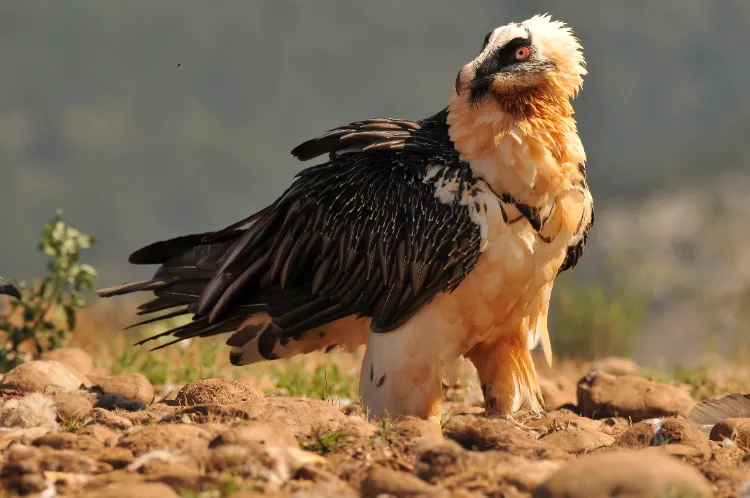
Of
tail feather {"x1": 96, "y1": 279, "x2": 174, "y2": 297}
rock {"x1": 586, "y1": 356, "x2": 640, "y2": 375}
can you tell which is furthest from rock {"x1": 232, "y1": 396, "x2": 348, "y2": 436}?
rock {"x1": 586, "y1": 356, "x2": 640, "y2": 375}

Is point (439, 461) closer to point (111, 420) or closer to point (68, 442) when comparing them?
point (68, 442)

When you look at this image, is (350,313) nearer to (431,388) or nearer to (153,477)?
(431,388)

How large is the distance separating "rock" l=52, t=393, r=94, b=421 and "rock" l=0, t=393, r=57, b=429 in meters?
0.09

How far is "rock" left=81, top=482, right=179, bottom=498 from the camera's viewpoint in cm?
366

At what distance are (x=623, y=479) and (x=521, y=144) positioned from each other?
272 cm

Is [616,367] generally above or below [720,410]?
below

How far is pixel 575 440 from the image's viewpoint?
17.4 ft

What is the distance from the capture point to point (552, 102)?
20.3 ft

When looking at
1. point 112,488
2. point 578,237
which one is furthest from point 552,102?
point 112,488

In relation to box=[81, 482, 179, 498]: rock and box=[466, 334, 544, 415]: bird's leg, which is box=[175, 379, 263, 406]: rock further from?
box=[81, 482, 179, 498]: rock

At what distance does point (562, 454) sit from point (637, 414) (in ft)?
8.91

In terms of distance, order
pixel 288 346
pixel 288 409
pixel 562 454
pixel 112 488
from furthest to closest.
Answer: pixel 288 346 < pixel 288 409 < pixel 562 454 < pixel 112 488

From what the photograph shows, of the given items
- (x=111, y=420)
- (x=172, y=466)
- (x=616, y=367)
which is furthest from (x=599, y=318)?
(x=172, y=466)

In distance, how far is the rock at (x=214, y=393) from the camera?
589 cm
